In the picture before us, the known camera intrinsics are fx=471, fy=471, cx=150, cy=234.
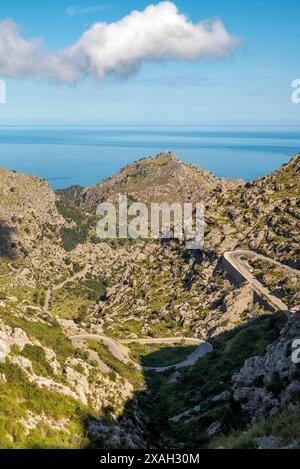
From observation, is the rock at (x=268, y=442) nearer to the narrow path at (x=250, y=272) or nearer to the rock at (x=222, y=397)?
the rock at (x=222, y=397)

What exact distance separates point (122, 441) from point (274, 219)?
401 feet

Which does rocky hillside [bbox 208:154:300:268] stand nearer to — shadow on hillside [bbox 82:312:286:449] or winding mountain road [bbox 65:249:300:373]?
winding mountain road [bbox 65:249:300:373]

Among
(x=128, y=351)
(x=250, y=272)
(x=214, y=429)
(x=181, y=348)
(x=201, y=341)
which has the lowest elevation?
(x=181, y=348)

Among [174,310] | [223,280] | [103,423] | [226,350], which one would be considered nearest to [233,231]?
[223,280]

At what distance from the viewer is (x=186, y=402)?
75875mm

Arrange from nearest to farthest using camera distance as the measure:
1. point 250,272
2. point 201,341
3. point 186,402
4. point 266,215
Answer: point 186,402, point 201,341, point 250,272, point 266,215

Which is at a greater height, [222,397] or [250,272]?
[250,272]

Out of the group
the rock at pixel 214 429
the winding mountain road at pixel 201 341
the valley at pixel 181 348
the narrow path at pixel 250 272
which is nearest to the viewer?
the valley at pixel 181 348

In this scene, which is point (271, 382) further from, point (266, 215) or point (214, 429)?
point (266, 215)

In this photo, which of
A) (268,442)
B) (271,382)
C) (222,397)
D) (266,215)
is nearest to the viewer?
(268,442)

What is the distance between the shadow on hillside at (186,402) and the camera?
43.6 meters

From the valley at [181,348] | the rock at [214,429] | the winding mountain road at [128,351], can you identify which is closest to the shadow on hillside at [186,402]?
the valley at [181,348]

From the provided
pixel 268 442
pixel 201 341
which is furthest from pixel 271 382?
pixel 201 341

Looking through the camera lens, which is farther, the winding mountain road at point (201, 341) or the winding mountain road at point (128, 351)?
the winding mountain road at point (201, 341)
